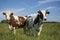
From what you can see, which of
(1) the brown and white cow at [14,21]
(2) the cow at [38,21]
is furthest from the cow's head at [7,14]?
(2) the cow at [38,21]

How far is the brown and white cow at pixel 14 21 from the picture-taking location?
130 inches

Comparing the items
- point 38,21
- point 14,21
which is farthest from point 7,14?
point 38,21

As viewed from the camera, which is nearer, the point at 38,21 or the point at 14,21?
the point at 38,21

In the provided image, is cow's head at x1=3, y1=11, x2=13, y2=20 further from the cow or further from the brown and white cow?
the cow

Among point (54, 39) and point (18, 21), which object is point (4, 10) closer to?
point (18, 21)

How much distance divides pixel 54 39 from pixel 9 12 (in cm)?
122

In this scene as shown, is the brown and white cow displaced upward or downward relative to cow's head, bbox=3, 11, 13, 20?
downward

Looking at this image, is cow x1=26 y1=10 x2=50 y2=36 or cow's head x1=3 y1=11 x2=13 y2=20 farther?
cow's head x1=3 y1=11 x2=13 y2=20

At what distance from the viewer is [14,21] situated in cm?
340

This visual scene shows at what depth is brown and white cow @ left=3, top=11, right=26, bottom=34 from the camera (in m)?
3.30

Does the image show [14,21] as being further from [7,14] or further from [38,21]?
[38,21]

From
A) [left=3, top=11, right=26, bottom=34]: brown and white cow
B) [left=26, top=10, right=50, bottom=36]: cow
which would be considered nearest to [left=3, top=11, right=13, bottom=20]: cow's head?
[left=3, top=11, right=26, bottom=34]: brown and white cow

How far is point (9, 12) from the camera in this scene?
133 inches

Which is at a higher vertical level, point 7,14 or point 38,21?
point 7,14
